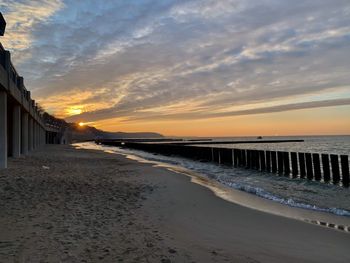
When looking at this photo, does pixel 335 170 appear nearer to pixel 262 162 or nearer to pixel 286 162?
pixel 286 162

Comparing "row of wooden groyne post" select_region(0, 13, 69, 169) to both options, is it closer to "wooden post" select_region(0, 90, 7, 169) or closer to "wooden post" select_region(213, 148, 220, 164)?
"wooden post" select_region(0, 90, 7, 169)

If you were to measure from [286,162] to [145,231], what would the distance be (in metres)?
21.0

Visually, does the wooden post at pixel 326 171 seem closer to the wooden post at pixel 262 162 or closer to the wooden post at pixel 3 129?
the wooden post at pixel 262 162

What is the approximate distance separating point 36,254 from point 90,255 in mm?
756

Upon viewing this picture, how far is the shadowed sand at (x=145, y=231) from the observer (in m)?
5.33

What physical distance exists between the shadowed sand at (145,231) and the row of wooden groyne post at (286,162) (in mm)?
12844

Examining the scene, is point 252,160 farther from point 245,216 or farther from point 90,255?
point 90,255

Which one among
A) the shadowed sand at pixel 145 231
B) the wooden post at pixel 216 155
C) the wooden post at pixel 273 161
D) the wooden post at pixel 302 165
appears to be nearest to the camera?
the shadowed sand at pixel 145 231

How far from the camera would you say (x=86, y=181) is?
552 inches

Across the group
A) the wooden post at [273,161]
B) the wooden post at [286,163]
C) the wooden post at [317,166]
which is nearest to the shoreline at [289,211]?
the wooden post at [317,166]

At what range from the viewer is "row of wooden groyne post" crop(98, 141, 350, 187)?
68.9 feet

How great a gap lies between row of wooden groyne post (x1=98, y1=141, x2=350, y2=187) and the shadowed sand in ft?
42.1

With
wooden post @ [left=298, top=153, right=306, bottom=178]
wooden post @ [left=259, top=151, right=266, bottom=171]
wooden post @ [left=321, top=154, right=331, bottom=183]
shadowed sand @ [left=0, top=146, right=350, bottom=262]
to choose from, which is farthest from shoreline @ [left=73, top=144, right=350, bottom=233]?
wooden post @ [left=259, top=151, right=266, bottom=171]

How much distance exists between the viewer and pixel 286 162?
2580cm
